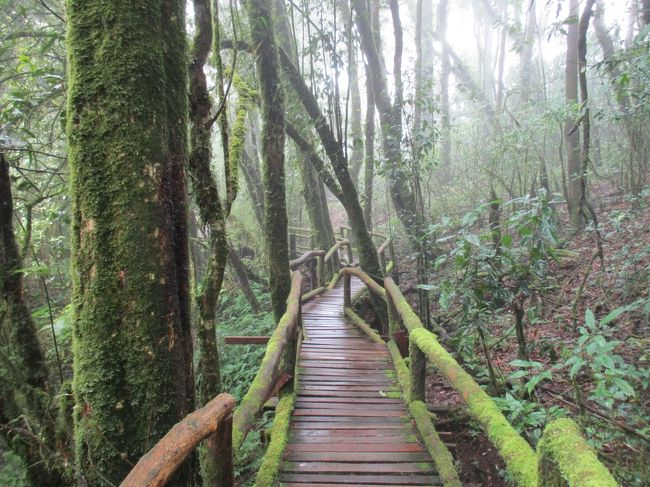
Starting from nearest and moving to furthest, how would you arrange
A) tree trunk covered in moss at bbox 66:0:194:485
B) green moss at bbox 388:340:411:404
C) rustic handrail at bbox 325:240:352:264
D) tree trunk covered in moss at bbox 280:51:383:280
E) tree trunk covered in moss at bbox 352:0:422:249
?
tree trunk covered in moss at bbox 66:0:194:485, green moss at bbox 388:340:411:404, tree trunk covered in moss at bbox 280:51:383:280, tree trunk covered in moss at bbox 352:0:422:249, rustic handrail at bbox 325:240:352:264

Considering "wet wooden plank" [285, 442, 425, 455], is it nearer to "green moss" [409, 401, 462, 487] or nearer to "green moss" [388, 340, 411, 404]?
"green moss" [409, 401, 462, 487]

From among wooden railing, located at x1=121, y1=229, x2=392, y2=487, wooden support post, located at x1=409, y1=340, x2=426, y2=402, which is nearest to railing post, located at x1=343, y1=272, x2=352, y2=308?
wooden support post, located at x1=409, y1=340, x2=426, y2=402

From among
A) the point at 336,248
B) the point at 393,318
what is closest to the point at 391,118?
the point at 336,248

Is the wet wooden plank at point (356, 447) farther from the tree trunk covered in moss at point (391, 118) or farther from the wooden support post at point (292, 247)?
the wooden support post at point (292, 247)

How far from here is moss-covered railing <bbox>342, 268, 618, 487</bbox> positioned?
137 centimetres

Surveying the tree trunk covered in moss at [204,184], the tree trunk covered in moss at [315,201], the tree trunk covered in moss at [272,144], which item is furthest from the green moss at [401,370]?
the tree trunk covered in moss at [315,201]

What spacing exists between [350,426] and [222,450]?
2.49 metres

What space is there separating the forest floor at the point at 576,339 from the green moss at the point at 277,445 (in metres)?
1.57

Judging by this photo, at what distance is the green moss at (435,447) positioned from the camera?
3171 mm

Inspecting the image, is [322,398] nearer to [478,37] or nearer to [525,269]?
[525,269]

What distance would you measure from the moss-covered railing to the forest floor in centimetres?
101

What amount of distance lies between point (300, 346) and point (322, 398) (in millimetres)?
1631

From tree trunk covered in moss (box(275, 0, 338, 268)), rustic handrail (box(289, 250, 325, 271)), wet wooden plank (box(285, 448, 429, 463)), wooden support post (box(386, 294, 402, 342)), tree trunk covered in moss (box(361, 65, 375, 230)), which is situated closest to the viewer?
wet wooden plank (box(285, 448, 429, 463))

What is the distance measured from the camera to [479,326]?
16.7 ft
